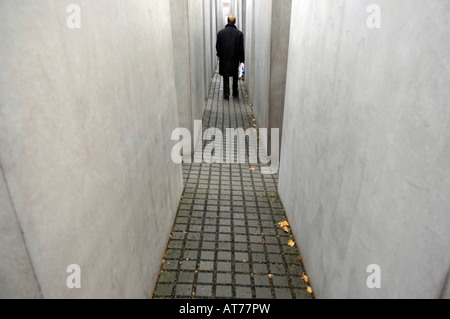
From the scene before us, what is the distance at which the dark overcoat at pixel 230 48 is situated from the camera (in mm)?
10109

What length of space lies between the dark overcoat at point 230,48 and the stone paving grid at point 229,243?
18.5 feet

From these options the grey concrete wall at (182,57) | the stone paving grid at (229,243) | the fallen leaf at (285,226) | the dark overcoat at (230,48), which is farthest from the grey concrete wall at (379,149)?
the dark overcoat at (230,48)

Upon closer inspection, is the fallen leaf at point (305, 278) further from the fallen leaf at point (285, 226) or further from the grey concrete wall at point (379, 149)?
the fallen leaf at point (285, 226)

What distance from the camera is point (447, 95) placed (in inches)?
50.4

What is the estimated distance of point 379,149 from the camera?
1808mm

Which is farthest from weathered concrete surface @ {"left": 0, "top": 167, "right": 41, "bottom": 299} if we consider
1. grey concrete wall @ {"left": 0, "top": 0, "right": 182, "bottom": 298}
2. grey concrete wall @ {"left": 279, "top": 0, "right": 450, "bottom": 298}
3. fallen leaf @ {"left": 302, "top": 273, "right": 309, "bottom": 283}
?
fallen leaf @ {"left": 302, "top": 273, "right": 309, "bottom": 283}

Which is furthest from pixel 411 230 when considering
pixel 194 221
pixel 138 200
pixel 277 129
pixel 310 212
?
pixel 277 129

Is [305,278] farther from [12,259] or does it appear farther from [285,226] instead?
[12,259]

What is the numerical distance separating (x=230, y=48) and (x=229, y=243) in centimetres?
803

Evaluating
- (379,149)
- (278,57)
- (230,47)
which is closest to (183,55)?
(278,57)

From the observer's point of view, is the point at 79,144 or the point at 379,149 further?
the point at 379,149

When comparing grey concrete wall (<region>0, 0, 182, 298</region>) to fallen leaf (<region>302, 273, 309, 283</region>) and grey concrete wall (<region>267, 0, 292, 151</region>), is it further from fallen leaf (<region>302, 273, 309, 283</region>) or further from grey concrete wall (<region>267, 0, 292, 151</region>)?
grey concrete wall (<region>267, 0, 292, 151</region>)

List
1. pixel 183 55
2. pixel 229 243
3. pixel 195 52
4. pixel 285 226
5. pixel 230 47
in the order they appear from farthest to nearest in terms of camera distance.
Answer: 1. pixel 230 47
2. pixel 195 52
3. pixel 183 55
4. pixel 285 226
5. pixel 229 243

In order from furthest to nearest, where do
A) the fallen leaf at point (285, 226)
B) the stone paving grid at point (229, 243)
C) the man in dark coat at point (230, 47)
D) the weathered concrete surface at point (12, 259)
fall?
the man in dark coat at point (230, 47), the fallen leaf at point (285, 226), the stone paving grid at point (229, 243), the weathered concrete surface at point (12, 259)
